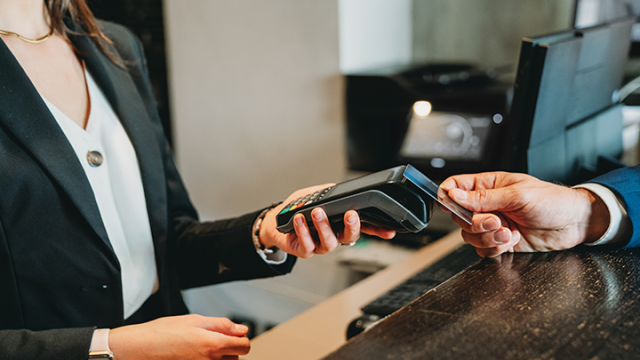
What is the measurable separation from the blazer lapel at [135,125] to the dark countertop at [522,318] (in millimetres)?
577

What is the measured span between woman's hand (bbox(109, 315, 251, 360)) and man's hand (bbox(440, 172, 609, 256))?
34cm

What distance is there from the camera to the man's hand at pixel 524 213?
2.20 ft

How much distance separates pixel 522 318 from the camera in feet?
1.64

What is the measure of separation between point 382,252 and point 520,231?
1.28 m

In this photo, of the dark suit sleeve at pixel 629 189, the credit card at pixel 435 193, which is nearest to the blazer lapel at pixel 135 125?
the credit card at pixel 435 193

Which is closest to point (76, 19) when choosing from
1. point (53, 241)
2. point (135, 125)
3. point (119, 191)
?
point (135, 125)

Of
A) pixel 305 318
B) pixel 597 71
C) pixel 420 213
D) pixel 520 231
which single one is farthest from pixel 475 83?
pixel 420 213

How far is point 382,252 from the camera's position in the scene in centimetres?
199

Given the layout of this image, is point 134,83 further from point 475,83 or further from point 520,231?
point 475,83

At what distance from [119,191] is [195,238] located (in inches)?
6.4

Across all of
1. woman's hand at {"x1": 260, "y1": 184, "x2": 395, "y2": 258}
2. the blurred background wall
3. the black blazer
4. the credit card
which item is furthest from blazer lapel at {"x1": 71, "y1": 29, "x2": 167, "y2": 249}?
the blurred background wall

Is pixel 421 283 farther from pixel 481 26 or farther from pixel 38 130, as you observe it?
pixel 481 26

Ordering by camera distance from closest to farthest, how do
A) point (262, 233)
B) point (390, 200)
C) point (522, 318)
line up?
point (522, 318)
point (390, 200)
point (262, 233)

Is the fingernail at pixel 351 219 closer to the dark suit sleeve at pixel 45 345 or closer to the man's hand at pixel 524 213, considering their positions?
the man's hand at pixel 524 213
